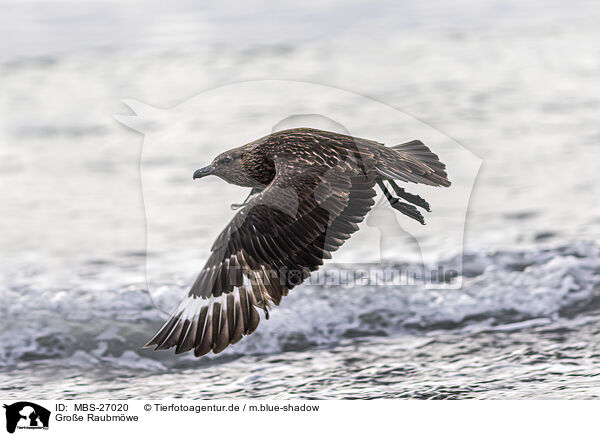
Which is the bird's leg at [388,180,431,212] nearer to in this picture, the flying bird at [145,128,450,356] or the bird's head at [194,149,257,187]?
the flying bird at [145,128,450,356]

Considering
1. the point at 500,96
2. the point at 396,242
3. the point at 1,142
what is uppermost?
the point at 500,96

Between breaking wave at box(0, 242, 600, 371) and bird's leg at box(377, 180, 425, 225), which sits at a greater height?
bird's leg at box(377, 180, 425, 225)

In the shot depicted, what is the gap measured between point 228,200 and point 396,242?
1437 millimetres

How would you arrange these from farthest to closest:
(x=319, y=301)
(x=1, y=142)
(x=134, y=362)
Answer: (x=1, y=142) < (x=319, y=301) < (x=134, y=362)

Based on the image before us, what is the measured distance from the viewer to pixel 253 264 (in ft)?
11.3

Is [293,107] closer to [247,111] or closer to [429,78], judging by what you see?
[247,111]

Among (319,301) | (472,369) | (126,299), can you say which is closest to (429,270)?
(319,301)

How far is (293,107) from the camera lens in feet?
26.2
